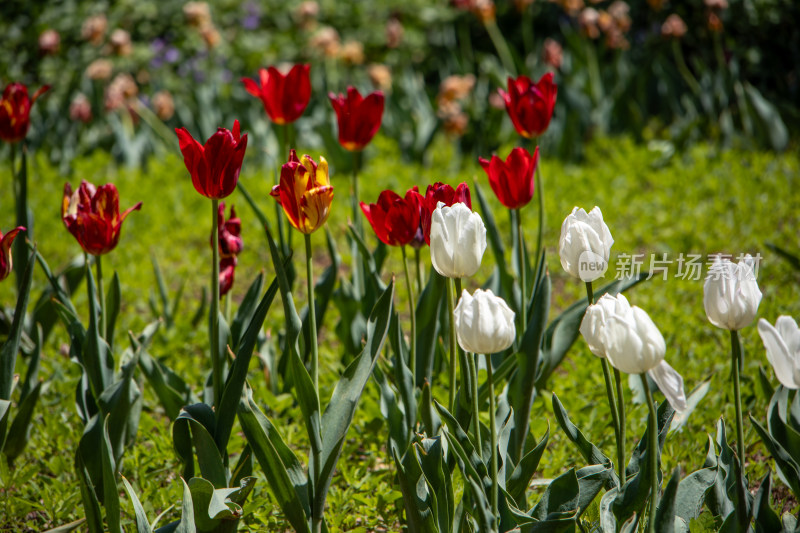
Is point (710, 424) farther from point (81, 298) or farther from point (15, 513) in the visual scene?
point (81, 298)

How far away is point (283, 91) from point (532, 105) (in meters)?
0.71

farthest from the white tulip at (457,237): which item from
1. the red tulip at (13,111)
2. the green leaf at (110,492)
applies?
the red tulip at (13,111)

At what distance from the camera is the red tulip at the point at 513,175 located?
5.59ft

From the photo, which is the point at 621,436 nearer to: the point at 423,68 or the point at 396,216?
the point at 396,216

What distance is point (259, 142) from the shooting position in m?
4.88

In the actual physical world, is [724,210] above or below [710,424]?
above

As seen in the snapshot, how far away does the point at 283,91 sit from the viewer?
2.07 meters

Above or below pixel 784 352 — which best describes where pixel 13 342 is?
below

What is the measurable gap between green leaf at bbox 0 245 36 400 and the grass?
0.91ft

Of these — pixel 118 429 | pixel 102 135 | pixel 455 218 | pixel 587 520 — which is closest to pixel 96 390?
pixel 118 429

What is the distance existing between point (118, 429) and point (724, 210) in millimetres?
3199

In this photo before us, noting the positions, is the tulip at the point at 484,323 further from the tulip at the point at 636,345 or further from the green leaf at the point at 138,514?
the green leaf at the point at 138,514

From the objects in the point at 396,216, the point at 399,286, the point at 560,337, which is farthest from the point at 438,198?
the point at 399,286

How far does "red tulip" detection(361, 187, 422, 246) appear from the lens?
1.56 meters
